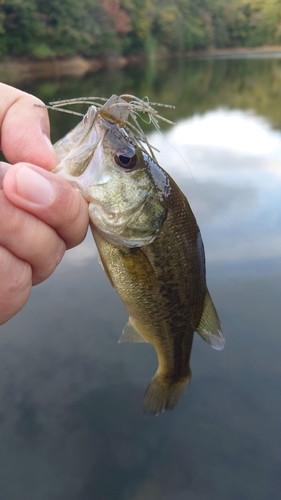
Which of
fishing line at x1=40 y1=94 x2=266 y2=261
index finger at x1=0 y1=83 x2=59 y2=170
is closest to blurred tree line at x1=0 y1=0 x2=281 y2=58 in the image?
fishing line at x1=40 y1=94 x2=266 y2=261

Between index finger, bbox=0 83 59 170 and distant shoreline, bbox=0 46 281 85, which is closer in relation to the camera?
index finger, bbox=0 83 59 170

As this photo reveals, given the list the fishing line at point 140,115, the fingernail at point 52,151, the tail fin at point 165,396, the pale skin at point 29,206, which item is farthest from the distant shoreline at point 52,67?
the tail fin at point 165,396

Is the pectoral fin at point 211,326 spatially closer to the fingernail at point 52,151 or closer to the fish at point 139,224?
the fish at point 139,224

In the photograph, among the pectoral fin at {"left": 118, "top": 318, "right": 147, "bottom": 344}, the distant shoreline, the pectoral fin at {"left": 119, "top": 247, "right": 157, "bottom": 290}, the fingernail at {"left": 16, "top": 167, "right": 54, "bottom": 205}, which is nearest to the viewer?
the fingernail at {"left": 16, "top": 167, "right": 54, "bottom": 205}

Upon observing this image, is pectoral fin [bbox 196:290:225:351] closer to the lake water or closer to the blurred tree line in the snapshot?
the lake water

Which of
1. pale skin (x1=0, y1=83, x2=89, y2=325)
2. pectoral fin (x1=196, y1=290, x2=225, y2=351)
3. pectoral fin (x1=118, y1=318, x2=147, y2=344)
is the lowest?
pectoral fin (x1=118, y1=318, x2=147, y2=344)

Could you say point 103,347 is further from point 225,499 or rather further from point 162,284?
point 162,284

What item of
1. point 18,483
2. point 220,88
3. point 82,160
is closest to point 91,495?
point 18,483

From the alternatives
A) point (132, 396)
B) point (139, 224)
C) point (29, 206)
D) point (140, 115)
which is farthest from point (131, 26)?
point (29, 206)
